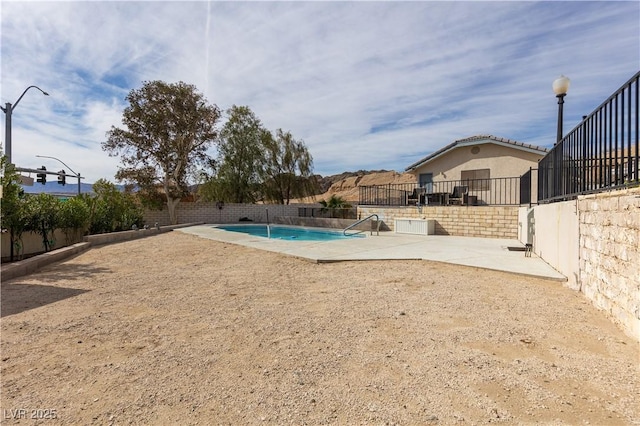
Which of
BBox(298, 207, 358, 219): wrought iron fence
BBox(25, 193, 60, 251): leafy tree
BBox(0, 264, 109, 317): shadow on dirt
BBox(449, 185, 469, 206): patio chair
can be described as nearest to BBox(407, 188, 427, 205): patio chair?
BBox(449, 185, 469, 206): patio chair

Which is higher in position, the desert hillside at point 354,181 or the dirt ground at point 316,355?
the desert hillside at point 354,181

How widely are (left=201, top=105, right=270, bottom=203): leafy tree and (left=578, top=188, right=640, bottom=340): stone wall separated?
71.3 feet

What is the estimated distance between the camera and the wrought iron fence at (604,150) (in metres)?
2.90

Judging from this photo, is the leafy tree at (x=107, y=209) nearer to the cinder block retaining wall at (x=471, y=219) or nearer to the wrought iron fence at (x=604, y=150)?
the cinder block retaining wall at (x=471, y=219)

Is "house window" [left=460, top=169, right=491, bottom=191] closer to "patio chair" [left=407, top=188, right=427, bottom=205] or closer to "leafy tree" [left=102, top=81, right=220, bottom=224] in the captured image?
"patio chair" [left=407, top=188, right=427, bottom=205]

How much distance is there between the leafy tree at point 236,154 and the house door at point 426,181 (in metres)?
12.4

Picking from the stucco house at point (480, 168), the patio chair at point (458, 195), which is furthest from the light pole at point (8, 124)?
the patio chair at point (458, 195)

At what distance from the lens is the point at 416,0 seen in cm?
762

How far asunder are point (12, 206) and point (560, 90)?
12.4 meters

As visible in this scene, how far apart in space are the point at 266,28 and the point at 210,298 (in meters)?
7.44

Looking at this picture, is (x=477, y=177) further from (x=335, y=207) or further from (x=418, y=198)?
(x=335, y=207)

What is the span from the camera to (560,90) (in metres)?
6.99

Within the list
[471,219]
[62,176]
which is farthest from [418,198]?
[62,176]

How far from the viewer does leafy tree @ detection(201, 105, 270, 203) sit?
2311cm
